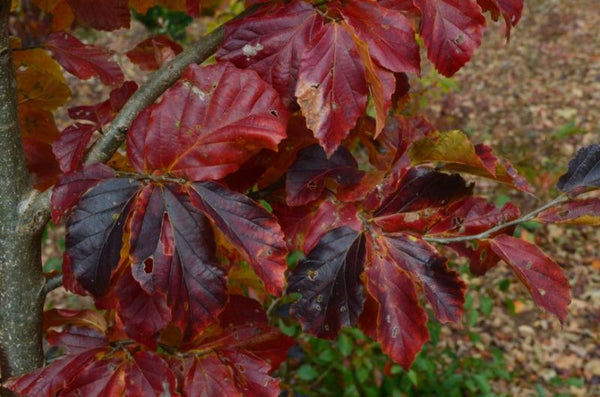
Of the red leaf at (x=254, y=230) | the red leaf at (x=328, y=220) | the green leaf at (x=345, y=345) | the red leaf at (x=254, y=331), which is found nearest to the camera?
the red leaf at (x=254, y=230)

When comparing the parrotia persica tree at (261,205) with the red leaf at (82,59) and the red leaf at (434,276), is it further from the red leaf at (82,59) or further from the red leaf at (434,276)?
the red leaf at (82,59)

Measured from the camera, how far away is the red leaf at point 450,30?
2.35 ft

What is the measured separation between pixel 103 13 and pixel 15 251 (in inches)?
15.2

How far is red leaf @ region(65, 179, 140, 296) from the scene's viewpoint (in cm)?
68

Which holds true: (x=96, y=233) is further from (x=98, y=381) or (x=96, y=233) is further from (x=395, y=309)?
(x=395, y=309)

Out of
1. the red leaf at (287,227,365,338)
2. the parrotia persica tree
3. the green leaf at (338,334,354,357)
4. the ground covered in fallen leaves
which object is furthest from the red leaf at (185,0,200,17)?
the ground covered in fallen leaves

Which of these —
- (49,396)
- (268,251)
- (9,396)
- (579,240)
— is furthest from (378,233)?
(579,240)

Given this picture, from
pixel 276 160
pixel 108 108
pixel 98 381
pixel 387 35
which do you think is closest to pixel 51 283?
pixel 98 381

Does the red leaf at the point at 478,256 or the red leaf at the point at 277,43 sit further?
the red leaf at the point at 478,256

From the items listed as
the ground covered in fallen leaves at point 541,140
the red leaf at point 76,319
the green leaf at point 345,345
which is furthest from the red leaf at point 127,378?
the ground covered in fallen leaves at point 541,140

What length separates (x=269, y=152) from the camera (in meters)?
0.85

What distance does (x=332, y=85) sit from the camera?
2.27 feet

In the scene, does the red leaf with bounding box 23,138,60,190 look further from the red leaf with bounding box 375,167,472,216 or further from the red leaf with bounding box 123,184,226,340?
the red leaf with bounding box 375,167,472,216

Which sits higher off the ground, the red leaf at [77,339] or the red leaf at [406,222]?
the red leaf at [406,222]
